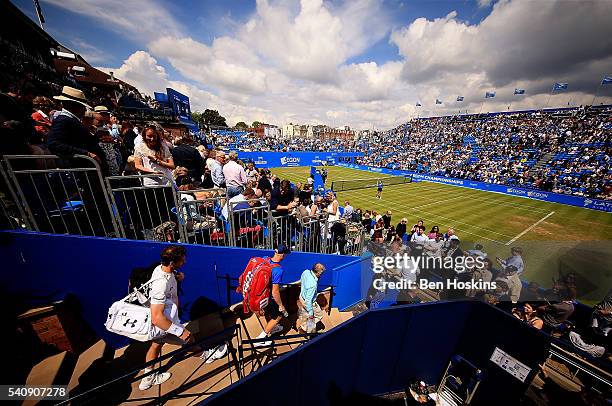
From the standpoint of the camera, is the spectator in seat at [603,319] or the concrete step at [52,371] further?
the spectator in seat at [603,319]

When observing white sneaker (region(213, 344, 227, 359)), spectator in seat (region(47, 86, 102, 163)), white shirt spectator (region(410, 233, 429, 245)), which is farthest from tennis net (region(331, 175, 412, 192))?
spectator in seat (region(47, 86, 102, 163))

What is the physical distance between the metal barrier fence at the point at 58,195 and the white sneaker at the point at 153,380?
267cm

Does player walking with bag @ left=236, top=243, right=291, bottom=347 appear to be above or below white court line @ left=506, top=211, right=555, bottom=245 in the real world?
above

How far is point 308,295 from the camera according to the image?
5016mm

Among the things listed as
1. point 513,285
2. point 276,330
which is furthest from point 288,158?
point 276,330

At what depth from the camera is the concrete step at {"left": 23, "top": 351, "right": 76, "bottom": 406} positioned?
3459 mm

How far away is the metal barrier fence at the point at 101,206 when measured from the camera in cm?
378

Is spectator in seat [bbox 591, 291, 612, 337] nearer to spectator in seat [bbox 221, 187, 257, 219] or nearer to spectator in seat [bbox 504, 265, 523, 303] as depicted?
spectator in seat [bbox 504, 265, 523, 303]

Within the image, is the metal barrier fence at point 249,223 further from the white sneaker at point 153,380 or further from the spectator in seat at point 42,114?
the spectator in seat at point 42,114

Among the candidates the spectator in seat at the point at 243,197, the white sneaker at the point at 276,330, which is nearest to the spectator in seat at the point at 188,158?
the spectator in seat at the point at 243,197

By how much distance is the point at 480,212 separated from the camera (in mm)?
20688

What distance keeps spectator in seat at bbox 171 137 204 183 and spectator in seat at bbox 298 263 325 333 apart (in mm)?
5270

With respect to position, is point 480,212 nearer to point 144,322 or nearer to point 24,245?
point 144,322

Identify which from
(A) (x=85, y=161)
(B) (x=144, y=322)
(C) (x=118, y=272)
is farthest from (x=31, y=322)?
(A) (x=85, y=161)
